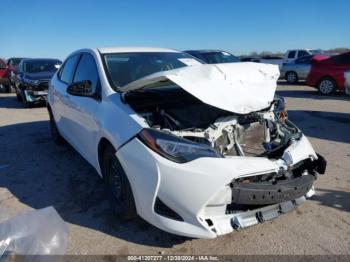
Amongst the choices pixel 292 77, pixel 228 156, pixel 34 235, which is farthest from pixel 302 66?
pixel 34 235

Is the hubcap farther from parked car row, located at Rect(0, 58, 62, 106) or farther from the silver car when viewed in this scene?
parked car row, located at Rect(0, 58, 62, 106)

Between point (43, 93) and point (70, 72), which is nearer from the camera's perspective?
point (70, 72)

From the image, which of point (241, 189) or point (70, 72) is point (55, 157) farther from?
point (241, 189)

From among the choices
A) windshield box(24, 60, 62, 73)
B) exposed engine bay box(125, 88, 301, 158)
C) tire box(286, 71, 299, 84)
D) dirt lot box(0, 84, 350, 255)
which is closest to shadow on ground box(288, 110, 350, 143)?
dirt lot box(0, 84, 350, 255)

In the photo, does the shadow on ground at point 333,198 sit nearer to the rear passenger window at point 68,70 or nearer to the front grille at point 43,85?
the rear passenger window at point 68,70

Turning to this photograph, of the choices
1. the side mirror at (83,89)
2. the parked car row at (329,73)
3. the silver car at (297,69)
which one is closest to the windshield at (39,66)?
the side mirror at (83,89)

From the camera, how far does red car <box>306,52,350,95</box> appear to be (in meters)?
11.9

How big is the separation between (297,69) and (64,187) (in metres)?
14.9

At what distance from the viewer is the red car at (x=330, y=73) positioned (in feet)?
39.2

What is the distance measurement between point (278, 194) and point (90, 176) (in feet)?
8.69

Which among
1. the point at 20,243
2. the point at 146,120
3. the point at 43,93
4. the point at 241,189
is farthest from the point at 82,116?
the point at 43,93

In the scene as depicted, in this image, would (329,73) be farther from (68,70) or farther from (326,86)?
(68,70)

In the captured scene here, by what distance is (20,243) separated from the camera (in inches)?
111

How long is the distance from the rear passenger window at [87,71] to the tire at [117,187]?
0.91 m
